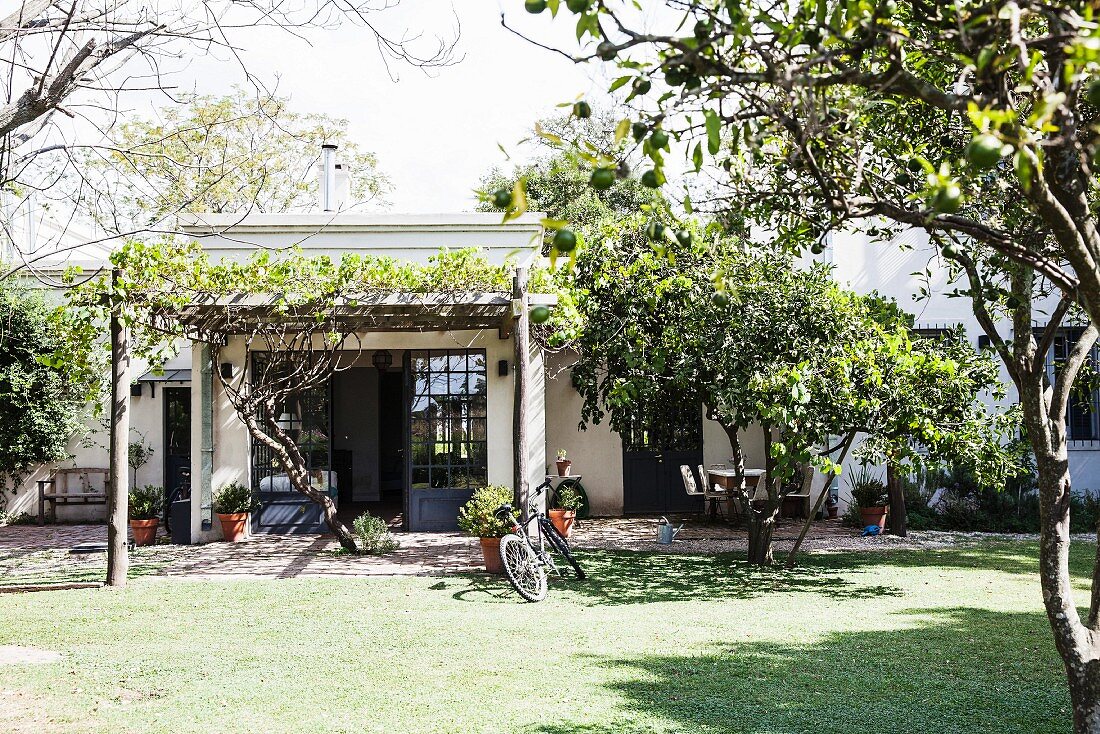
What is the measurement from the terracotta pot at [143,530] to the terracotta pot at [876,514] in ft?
29.6

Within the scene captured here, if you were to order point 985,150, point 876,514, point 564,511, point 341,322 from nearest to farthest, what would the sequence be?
point 985,150, point 341,322, point 564,511, point 876,514

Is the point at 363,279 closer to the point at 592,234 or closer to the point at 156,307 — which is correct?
the point at 156,307

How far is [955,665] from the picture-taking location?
518 centimetres

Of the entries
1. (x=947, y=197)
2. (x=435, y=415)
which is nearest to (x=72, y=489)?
(x=435, y=415)

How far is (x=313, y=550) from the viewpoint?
9922 millimetres

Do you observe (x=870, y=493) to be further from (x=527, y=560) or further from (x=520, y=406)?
(x=527, y=560)

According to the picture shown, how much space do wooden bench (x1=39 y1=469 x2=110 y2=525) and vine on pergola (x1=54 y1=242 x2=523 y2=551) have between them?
13.6 ft

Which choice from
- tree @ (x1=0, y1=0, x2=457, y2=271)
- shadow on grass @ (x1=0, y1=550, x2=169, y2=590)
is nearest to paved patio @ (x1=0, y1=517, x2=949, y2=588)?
shadow on grass @ (x1=0, y1=550, x2=169, y2=590)

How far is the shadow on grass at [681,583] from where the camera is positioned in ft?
24.3

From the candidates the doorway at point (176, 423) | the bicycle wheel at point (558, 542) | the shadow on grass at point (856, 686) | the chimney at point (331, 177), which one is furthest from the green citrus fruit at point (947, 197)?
the doorway at point (176, 423)

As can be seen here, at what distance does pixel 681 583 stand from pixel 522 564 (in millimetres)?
1588

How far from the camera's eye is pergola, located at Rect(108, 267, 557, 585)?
7.86 meters

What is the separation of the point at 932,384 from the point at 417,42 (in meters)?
5.58

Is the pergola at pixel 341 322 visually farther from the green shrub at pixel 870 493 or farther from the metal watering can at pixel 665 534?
the green shrub at pixel 870 493
